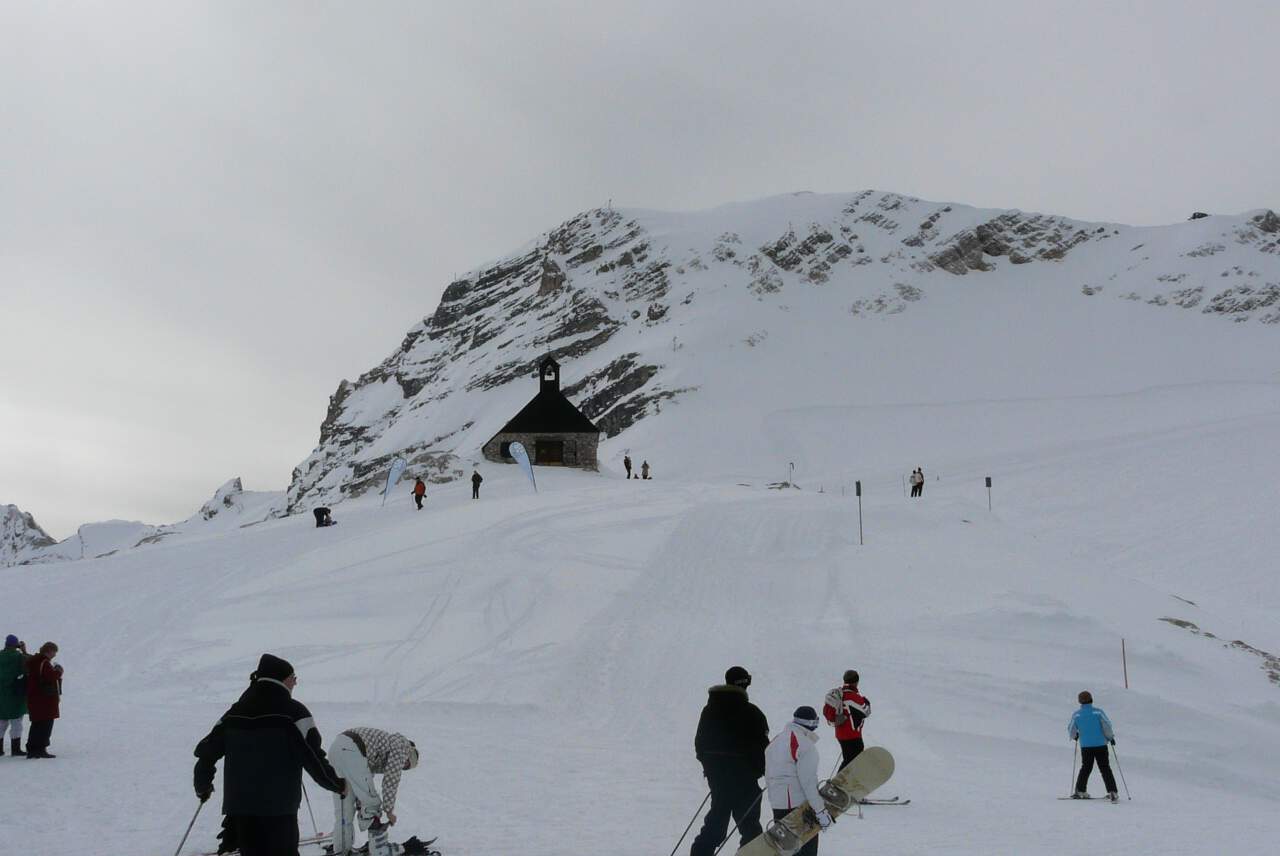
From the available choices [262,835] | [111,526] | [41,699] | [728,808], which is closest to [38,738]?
[41,699]

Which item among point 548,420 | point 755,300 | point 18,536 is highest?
point 755,300

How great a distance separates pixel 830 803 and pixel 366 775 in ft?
10.7

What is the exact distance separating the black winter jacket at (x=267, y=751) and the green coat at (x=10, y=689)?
718cm

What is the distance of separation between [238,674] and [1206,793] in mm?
14906

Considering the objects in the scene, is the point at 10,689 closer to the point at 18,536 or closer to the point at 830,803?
the point at 830,803

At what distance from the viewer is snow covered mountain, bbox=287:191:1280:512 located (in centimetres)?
8144

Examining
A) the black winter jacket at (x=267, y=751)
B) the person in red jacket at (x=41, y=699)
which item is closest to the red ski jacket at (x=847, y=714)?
the black winter jacket at (x=267, y=751)

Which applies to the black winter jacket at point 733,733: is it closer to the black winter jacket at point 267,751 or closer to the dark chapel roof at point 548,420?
the black winter jacket at point 267,751

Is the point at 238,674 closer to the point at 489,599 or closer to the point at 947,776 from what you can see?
the point at 489,599

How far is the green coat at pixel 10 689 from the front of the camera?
37.2 feet

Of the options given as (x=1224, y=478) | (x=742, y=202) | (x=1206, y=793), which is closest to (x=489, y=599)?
(x=1206, y=793)

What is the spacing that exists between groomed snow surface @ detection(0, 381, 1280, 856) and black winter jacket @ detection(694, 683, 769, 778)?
4.99 feet

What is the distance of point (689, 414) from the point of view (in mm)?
69188

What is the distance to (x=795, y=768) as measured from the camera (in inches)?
273
